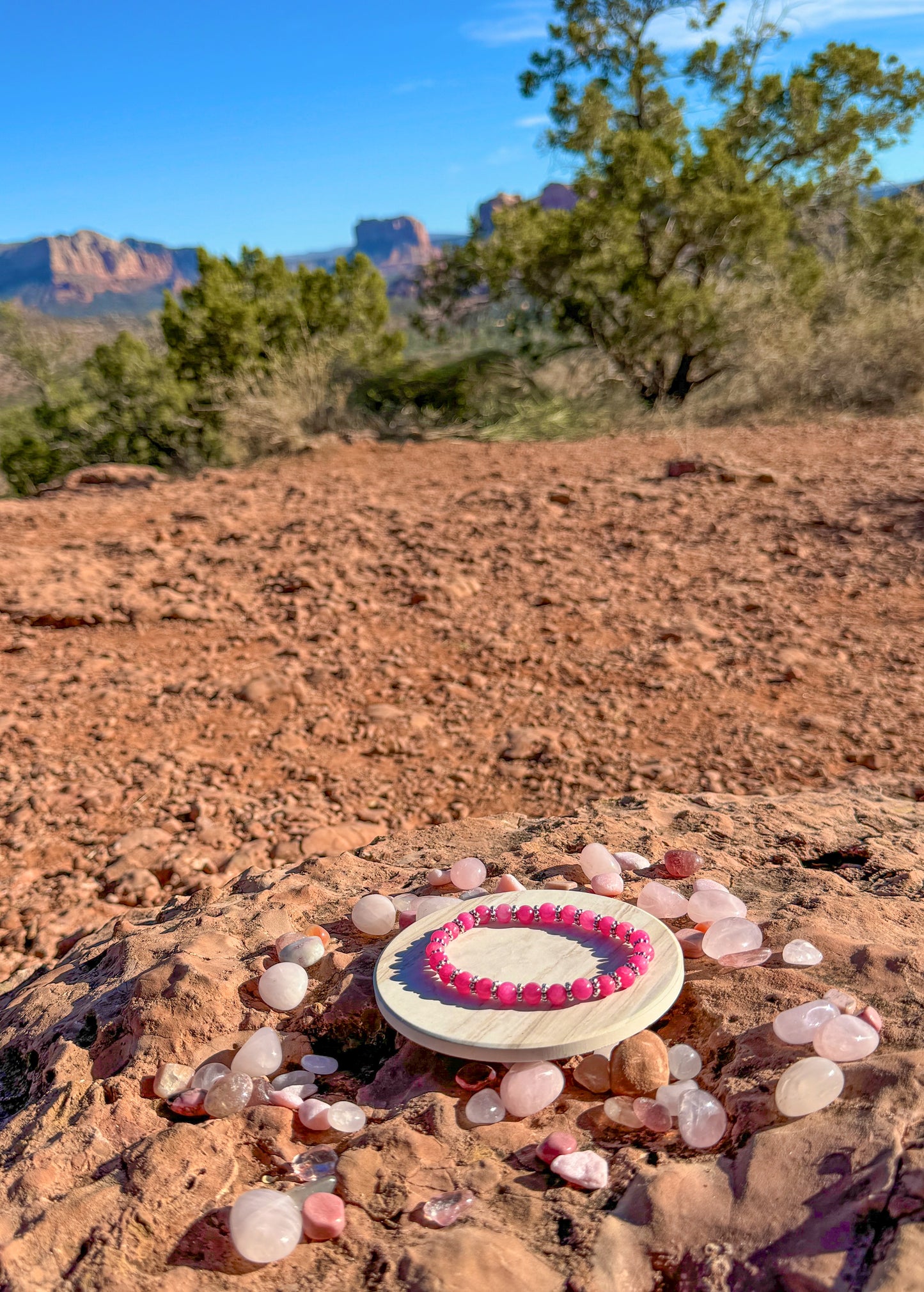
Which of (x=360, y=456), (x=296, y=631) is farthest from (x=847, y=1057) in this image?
(x=360, y=456)

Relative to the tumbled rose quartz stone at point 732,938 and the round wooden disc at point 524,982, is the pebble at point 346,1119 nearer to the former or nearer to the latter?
the round wooden disc at point 524,982

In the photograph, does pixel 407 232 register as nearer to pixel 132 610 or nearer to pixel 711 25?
pixel 711 25

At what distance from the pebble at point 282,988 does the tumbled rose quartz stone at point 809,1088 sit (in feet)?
2.83

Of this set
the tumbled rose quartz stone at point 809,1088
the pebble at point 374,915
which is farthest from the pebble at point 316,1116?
the tumbled rose quartz stone at point 809,1088

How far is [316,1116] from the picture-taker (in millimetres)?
1382

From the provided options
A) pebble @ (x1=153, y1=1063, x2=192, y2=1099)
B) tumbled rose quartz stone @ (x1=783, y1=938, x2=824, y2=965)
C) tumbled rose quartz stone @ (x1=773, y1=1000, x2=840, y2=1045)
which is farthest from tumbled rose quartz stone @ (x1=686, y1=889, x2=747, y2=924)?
pebble @ (x1=153, y1=1063, x2=192, y2=1099)

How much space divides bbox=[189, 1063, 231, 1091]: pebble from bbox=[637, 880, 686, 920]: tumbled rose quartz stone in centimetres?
85

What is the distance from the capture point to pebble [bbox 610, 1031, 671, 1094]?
1.38m

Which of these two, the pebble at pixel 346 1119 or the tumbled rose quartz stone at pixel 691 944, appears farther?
the tumbled rose quartz stone at pixel 691 944

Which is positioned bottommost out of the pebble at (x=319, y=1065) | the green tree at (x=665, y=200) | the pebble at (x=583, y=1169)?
the pebble at (x=319, y=1065)

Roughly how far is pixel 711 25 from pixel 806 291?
3.41m

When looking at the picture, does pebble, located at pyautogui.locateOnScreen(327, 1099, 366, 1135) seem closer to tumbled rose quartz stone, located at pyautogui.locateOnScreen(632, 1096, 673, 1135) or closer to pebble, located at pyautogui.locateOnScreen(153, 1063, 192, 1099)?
pebble, located at pyautogui.locateOnScreen(153, 1063, 192, 1099)

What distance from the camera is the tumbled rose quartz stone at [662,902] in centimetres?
179

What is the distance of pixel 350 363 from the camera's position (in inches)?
378
